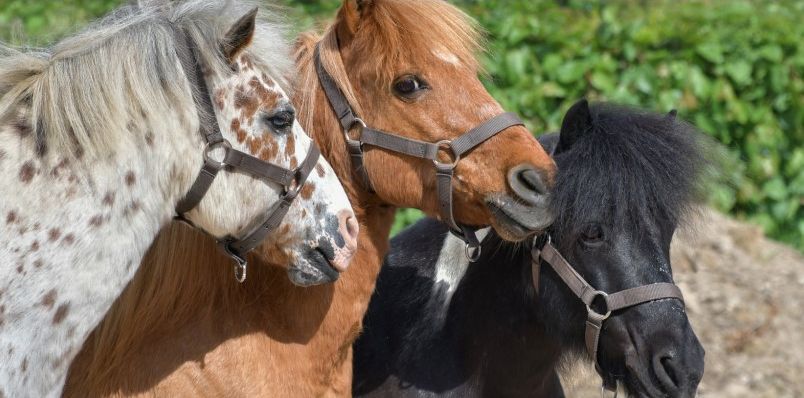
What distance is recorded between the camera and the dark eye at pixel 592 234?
3.25m

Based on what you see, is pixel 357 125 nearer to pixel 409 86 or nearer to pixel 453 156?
pixel 409 86

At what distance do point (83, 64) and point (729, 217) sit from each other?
19.5 feet

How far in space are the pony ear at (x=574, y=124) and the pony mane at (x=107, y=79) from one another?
1196 mm

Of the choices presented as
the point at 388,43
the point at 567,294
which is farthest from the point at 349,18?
the point at 567,294

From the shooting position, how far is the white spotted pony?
8.74 ft

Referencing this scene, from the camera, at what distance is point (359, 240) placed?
133 inches

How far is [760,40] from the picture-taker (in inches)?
299

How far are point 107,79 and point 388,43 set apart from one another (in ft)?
3.09

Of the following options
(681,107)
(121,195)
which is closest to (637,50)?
(681,107)

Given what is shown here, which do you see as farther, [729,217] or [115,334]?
[729,217]

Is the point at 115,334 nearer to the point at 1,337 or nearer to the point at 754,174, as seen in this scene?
the point at 1,337

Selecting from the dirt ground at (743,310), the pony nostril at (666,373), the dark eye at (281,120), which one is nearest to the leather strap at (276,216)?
the dark eye at (281,120)

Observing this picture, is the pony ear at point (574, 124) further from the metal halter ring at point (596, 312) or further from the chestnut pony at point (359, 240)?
the metal halter ring at point (596, 312)

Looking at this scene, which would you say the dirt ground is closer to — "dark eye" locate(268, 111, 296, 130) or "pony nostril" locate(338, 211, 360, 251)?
"pony nostril" locate(338, 211, 360, 251)
